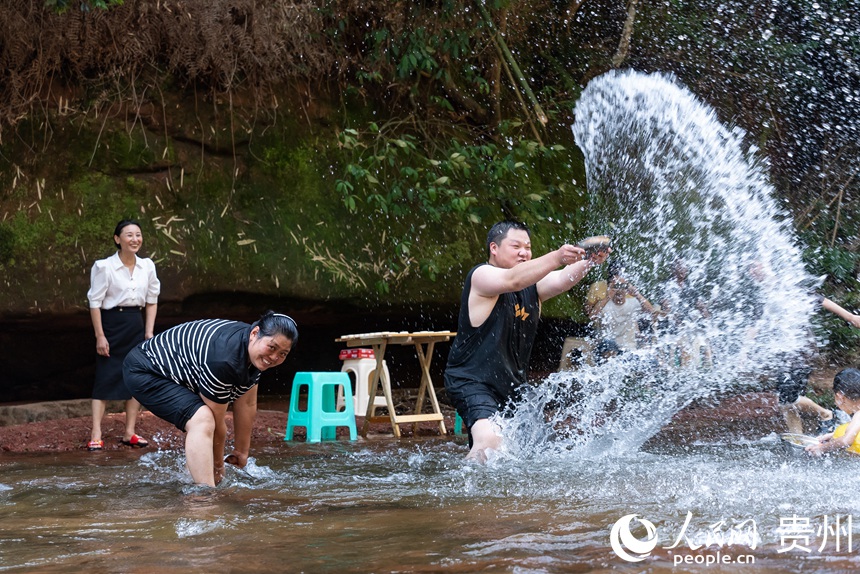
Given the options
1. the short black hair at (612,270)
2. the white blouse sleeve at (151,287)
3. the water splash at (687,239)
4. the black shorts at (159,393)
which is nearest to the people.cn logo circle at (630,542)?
the black shorts at (159,393)

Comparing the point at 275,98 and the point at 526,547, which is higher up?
the point at 275,98

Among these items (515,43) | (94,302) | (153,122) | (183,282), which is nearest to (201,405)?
(94,302)

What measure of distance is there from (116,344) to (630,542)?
5.08 metres

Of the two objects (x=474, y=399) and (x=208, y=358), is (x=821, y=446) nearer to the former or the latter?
(x=474, y=399)

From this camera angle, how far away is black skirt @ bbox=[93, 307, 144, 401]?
693 cm

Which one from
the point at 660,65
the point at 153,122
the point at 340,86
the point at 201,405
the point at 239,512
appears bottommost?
the point at 239,512

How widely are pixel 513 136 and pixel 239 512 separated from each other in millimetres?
7447

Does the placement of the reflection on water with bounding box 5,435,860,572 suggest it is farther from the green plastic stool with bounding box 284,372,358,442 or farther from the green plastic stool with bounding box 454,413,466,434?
the green plastic stool with bounding box 454,413,466,434

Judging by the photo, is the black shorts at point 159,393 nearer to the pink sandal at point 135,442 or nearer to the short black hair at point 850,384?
the pink sandal at point 135,442

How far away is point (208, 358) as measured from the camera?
4.68 meters

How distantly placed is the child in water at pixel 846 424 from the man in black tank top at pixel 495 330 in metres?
1.74

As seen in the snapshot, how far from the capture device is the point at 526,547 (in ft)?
10.1

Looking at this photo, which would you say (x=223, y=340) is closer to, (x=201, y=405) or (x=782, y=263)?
(x=201, y=405)

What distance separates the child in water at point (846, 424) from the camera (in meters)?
5.20
